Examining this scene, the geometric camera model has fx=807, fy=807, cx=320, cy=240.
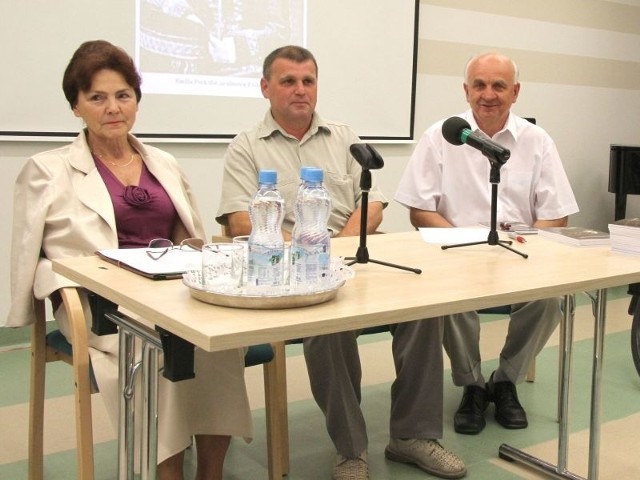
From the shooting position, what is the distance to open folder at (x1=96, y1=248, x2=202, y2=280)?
160 centimetres

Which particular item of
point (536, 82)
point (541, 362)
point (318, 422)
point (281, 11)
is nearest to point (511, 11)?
point (536, 82)

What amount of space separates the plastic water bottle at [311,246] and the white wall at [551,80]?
2.39 metres

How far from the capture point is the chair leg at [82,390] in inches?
70.4

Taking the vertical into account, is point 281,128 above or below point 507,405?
above

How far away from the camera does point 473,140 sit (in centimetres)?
197

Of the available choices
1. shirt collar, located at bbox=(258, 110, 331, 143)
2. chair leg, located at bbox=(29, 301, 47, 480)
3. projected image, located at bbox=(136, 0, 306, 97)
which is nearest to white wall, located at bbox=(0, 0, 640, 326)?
projected image, located at bbox=(136, 0, 306, 97)

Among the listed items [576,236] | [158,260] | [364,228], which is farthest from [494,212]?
[158,260]

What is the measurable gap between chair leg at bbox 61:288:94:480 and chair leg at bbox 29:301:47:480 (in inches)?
11.9

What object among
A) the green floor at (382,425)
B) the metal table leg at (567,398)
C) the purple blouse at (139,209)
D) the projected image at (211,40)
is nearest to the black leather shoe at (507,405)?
the green floor at (382,425)

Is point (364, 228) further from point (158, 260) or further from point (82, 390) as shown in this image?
point (82, 390)

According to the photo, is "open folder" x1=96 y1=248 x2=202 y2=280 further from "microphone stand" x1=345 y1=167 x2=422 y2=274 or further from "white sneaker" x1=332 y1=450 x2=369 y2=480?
"white sneaker" x1=332 y1=450 x2=369 y2=480

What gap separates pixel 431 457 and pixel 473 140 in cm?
97

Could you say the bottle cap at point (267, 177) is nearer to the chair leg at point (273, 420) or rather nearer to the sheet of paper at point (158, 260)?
the sheet of paper at point (158, 260)

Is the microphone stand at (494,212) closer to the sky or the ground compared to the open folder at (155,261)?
closer to the sky
